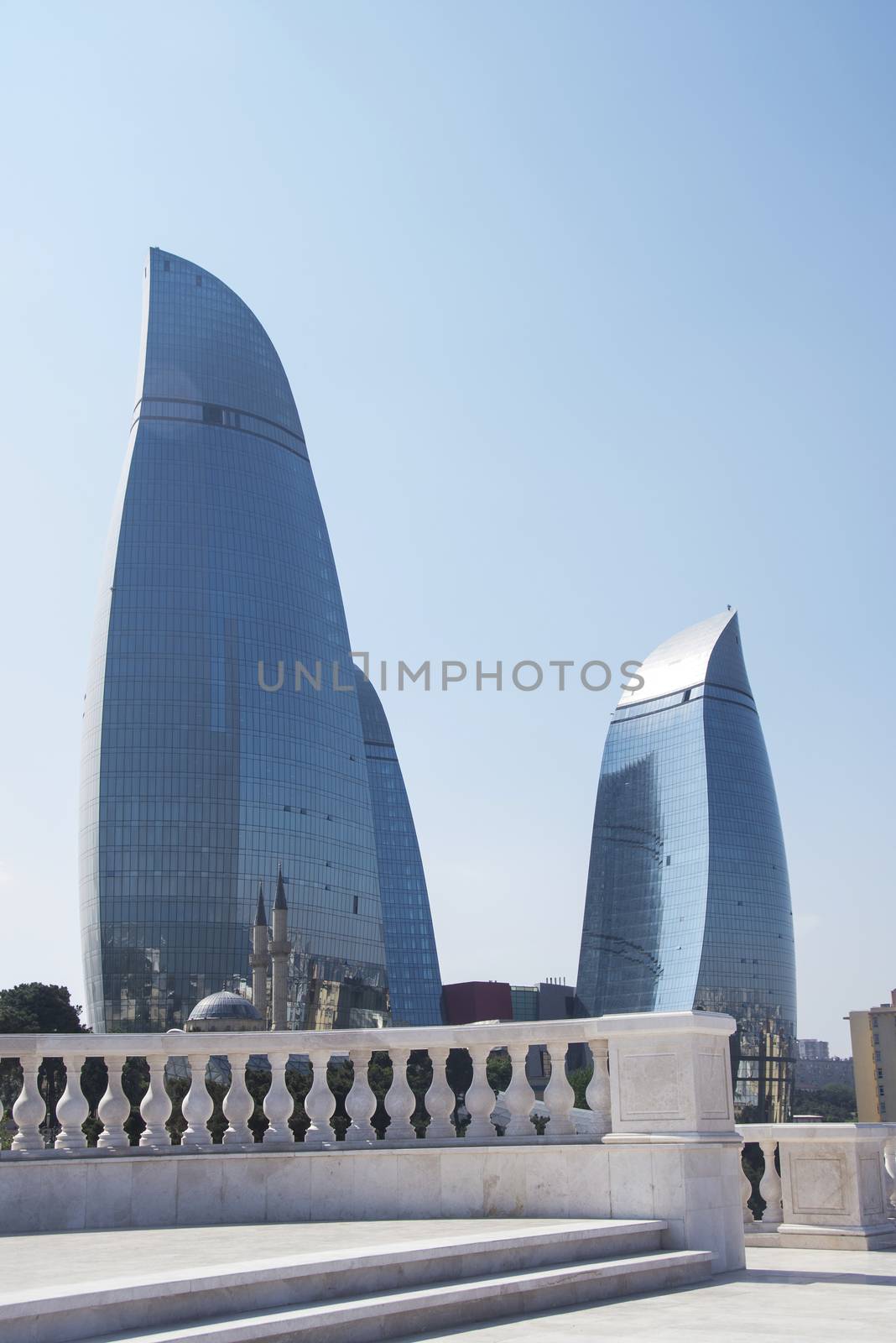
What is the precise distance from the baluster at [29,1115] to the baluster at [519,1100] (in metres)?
3.86

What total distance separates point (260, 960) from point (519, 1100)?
10430 cm

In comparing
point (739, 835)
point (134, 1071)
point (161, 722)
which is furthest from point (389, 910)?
point (134, 1071)

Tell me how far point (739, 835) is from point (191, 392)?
264ft

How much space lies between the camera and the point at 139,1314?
6.43 meters

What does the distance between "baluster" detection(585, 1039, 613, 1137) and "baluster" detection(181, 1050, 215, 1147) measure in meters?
3.24

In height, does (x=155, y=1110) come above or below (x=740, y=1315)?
above

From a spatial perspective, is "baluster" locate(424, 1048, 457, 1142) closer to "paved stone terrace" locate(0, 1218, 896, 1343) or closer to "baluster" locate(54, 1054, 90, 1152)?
"paved stone terrace" locate(0, 1218, 896, 1343)

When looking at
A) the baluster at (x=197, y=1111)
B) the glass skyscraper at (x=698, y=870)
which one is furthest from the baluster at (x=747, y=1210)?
the glass skyscraper at (x=698, y=870)

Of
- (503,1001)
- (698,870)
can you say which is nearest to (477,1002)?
(503,1001)

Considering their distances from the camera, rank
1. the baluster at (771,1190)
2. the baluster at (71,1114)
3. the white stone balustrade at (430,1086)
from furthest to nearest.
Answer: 1. the baluster at (771,1190)
2. the baluster at (71,1114)
3. the white stone balustrade at (430,1086)

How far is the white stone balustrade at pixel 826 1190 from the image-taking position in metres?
12.8

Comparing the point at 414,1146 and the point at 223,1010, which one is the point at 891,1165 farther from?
the point at 223,1010

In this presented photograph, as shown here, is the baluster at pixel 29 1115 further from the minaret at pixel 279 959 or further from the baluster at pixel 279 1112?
the minaret at pixel 279 959

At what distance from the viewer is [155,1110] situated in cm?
1140
